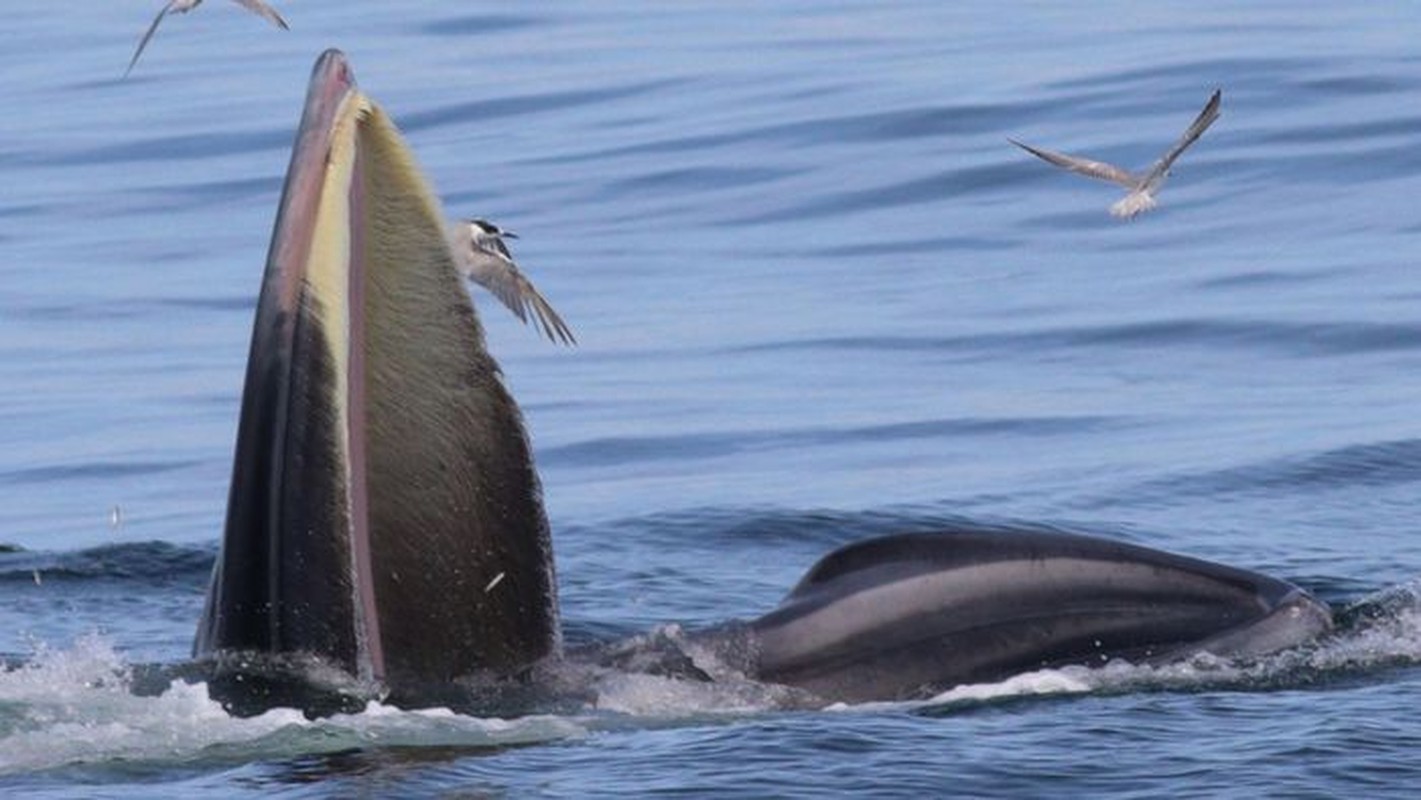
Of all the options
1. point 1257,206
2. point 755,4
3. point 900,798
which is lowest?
point 900,798

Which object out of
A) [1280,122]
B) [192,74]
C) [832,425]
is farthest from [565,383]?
[192,74]

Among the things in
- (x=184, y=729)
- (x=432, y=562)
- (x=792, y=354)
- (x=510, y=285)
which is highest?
(x=510, y=285)

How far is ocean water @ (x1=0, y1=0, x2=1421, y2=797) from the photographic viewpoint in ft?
24.7

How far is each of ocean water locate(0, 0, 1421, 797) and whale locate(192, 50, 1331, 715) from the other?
0.35 ft

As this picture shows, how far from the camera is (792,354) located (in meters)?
17.1

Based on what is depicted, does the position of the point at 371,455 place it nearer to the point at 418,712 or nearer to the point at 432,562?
the point at 432,562

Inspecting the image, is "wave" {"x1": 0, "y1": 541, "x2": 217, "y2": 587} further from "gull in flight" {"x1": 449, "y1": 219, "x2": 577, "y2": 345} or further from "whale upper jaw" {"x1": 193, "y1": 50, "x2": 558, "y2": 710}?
"whale upper jaw" {"x1": 193, "y1": 50, "x2": 558, "y2": 710}

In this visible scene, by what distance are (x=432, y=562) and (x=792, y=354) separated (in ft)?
32.2

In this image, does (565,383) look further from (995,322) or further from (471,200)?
(471,200)

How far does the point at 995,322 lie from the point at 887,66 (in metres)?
11.1

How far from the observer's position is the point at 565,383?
16.9 meters

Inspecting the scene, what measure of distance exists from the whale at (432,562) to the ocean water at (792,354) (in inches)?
4.2

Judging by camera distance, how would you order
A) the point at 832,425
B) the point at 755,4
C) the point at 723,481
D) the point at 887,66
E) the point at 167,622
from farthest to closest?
1. the point at 755,4
2. the point at 887,66
3. the point at 832,425
4. the point at 723,481
5. the point at 167,622

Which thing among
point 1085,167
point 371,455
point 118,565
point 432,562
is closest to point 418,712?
point 432,562
